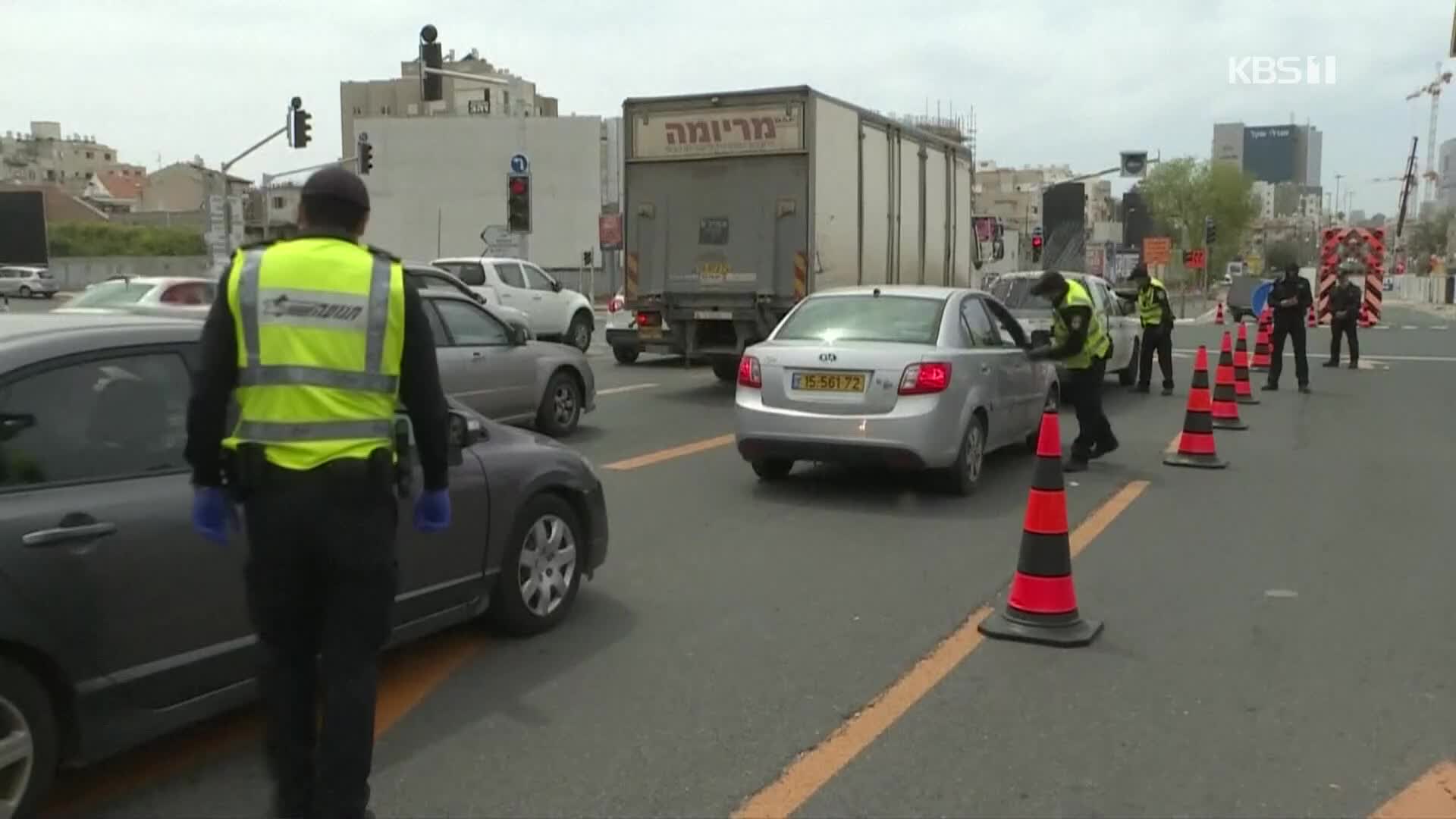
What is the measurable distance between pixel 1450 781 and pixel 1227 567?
10.0 ft

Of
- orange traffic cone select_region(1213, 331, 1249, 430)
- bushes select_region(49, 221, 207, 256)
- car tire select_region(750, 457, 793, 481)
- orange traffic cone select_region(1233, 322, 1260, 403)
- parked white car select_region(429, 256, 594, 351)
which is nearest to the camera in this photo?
car tire select_region(750, 457, 793, 481)

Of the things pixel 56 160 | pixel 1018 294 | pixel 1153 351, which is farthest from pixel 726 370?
pixel 56 160

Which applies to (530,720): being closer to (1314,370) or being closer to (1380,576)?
(1380,576)

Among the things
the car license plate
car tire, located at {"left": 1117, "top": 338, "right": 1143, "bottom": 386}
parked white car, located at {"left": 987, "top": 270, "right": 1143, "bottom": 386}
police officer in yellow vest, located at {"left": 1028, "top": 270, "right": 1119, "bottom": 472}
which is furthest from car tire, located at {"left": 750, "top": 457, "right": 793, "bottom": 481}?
car tire, located at {"left": 1117, "top": 338, "right": 1143, "bottom": 386}

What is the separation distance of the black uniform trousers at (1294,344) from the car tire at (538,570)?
1390 cm

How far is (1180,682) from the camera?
534cm

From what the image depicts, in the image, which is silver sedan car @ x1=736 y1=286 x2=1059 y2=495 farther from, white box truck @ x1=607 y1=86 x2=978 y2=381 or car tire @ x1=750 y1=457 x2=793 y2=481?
white box truck @ x1=607 y1=86 x2=978 y2=381

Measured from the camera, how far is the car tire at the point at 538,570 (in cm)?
572

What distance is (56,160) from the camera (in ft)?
525

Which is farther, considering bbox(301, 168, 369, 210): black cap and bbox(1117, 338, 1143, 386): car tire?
bbox(1117, 338, 1143, 386): car tire

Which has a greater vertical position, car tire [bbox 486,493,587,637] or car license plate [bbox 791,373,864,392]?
car license plate [bbox 791,373,864,392]

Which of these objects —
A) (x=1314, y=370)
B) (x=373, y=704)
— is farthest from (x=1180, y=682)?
(x=1314, y=370)

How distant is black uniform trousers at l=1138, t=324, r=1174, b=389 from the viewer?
1711 cm

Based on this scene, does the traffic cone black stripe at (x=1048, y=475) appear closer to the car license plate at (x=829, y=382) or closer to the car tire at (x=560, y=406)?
the car license plate at (x=829, y=382)
